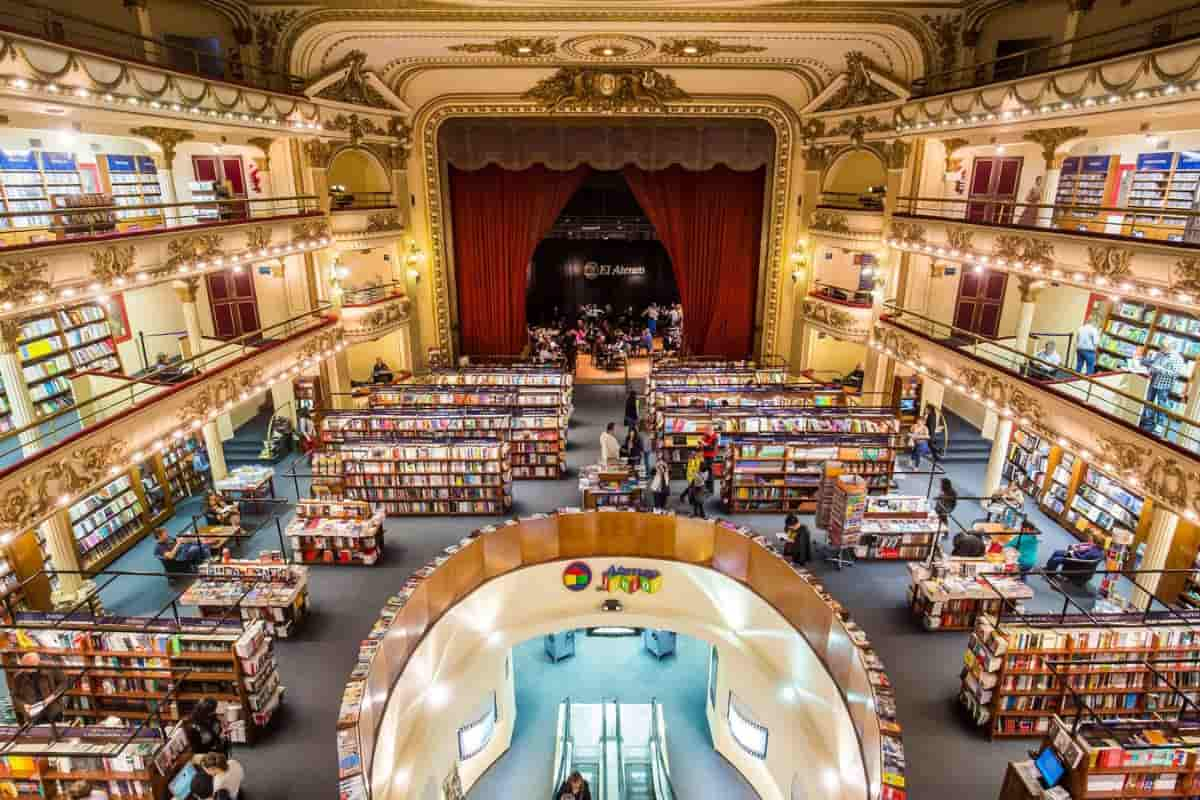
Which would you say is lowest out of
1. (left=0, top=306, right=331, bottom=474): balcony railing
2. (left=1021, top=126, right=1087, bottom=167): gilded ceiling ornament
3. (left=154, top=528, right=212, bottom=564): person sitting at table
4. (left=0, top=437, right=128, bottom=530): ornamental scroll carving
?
(left=154, top=528, right=212, bottom=564): person sitting at table

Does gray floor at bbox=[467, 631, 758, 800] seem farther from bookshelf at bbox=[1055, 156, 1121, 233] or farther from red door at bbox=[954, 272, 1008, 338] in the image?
bookshelf at bbox=[1055, 156, 1121, 233]

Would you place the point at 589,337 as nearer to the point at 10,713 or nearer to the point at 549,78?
the point at 549,78

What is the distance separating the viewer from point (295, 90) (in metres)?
13.0

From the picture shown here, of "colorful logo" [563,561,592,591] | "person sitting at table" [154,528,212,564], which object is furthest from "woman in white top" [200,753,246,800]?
"colorful logo" [563,561,592,591]

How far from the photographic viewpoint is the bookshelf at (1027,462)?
38.9ft

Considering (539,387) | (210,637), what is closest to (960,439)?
(539,387)

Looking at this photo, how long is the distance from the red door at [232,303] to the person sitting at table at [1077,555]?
570 inches

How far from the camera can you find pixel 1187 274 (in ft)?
25.5

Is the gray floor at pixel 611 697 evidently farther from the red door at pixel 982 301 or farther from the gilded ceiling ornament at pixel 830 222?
the gilded ceiling ornament at pixel 830 222

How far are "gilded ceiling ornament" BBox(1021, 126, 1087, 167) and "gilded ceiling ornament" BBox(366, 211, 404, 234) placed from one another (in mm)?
12970

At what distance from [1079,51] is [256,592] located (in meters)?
14.3

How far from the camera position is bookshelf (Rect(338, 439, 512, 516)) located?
11.1m

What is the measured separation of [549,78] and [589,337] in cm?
743

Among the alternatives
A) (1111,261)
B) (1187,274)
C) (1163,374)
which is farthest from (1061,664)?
(1111,261)
